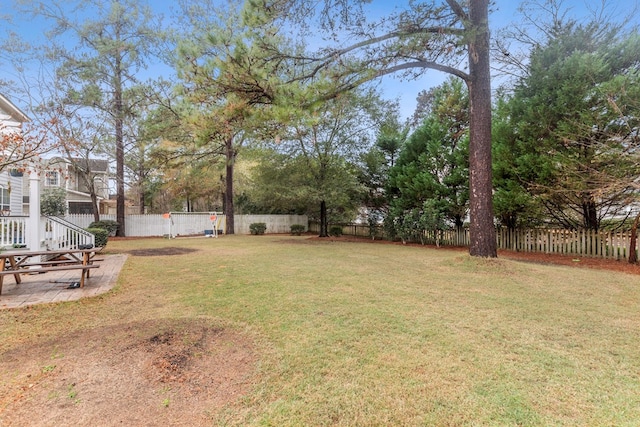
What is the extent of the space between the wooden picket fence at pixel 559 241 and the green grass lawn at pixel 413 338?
9.01ft

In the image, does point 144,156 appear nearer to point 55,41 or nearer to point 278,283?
point 55,41

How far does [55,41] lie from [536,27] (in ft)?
64.6

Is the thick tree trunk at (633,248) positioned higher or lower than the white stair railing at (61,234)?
lower

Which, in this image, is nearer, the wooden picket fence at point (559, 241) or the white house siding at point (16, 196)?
the wooden picket fence at point (559, 241)

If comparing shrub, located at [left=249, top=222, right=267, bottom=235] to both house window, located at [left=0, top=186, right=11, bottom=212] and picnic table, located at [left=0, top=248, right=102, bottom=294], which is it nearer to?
→ house window, located at [left=0, top=186, right=11, bottom=212]

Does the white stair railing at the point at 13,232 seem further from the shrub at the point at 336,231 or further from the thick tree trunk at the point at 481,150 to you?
the shrub at the point at 336,231

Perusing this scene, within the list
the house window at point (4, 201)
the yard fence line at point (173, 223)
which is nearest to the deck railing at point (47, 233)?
the house window at point (4, 201)

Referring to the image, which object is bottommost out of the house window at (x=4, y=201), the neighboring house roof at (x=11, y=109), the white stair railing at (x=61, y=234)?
the white stair railing at (x=61, y=234)

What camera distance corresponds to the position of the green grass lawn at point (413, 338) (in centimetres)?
202

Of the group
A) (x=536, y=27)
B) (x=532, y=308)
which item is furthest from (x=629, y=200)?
(x=532, y=308)

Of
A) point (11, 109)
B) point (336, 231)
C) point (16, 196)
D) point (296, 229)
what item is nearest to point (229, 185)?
point (296, 229)

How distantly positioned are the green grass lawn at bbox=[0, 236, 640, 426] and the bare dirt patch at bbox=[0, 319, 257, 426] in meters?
0.24

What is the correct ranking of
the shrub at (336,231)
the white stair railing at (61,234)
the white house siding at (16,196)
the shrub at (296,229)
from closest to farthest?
the white stair railing at (61,234), the white house siding at (16,196), the shrub at (336,231), the shrub at (296,229)

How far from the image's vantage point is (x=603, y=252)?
28.8 feet
